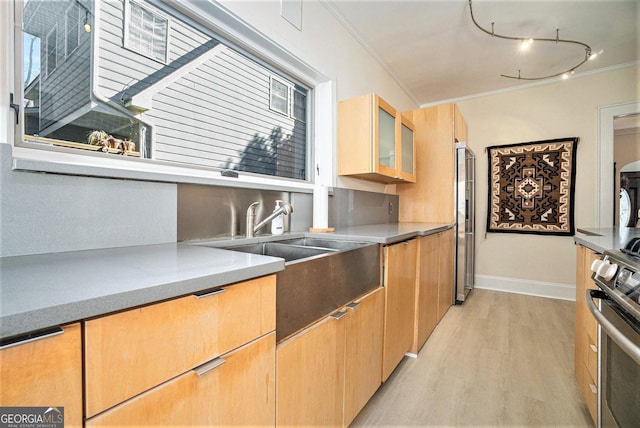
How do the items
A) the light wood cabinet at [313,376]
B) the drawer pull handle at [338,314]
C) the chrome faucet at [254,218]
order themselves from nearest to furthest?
the light wood cabinet at [313,376], the drawer pull handle at [338,314], the chrome faucet at [254,218]

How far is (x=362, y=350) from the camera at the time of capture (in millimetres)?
1339

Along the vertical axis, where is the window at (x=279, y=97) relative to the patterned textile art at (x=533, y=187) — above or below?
above

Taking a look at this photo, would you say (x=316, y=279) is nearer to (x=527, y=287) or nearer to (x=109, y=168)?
(x=109, y=168)

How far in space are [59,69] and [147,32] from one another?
1.39ft

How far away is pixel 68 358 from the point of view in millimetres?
473

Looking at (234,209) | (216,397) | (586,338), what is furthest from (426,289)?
(216,397)

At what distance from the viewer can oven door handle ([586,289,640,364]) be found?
2.56 ft

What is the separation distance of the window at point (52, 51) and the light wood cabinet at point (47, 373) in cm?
102

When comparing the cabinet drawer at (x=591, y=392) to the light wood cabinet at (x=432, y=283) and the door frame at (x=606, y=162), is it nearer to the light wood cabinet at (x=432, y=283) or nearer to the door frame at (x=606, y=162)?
the light wood cabinet at (x=432, y=283)

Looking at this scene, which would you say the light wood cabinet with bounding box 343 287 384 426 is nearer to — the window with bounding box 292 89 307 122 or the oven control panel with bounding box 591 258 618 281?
the oven control panel with bounding box 591 258 618 281

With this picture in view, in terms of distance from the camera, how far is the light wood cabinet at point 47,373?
0.41m

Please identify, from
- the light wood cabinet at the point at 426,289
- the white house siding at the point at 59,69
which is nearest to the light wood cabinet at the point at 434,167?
the light wood cabinet at the point at 426,289

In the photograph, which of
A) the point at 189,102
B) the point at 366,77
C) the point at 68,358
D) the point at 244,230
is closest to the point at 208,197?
the point at 244,230

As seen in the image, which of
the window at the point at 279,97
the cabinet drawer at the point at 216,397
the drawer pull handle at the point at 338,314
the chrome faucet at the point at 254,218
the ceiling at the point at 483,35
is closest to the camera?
the cabinet drawer at the point at 216,397
